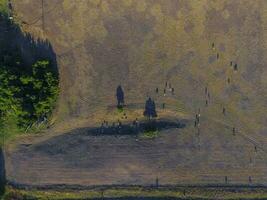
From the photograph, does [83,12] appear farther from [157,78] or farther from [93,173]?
[93,173]

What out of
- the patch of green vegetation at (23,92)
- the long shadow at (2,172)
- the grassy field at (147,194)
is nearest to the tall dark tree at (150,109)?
the grassy field at (147,194)

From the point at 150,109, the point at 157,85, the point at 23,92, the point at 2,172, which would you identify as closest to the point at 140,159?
the point at 150,109

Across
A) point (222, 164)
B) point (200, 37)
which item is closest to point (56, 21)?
point (200, 37)

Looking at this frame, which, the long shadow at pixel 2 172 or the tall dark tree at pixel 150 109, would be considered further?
the long shadow at pixel 2 172

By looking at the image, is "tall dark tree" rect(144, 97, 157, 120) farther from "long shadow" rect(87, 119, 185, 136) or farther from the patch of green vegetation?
the patch of green vegetation

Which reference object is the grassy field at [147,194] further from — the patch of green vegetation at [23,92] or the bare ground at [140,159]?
the patch of green vegetation at [23,92]

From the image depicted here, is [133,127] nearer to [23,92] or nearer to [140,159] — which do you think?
[140,159]

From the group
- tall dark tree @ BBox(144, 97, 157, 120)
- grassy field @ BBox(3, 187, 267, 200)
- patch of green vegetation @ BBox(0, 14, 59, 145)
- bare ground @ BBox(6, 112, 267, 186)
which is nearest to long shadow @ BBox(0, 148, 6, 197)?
bare ground @ BBox(6, 112, 267, 186)
